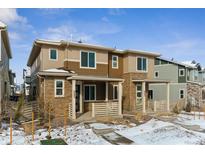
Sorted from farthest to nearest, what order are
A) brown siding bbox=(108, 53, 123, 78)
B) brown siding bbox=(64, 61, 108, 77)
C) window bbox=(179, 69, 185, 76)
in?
window bbox=(179, 69, 185, 76) → brown siding bbox=(108, 53, 123, 78) → brown siding bbox=(64, 61, 108, 77)

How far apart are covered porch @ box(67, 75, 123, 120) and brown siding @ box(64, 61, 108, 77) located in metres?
0.57

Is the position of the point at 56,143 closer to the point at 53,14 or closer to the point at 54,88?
the point at 54,88

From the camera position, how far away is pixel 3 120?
422 inches

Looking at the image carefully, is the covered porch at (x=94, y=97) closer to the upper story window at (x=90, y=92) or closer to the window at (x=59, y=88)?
the upper story window at (x=90, y=92)

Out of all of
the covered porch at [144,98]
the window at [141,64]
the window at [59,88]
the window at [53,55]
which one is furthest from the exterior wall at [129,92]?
the window at [59,88]

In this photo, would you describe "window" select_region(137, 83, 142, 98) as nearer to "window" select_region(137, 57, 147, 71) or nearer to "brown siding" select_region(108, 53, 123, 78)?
"window" select_region(137, 57, 147, 71)

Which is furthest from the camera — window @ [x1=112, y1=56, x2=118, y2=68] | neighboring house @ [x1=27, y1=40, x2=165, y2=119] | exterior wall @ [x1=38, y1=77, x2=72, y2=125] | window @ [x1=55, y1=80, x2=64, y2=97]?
window @ [x1=112, y1=56, x2=118, y2=68]

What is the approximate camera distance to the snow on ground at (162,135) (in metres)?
8.51

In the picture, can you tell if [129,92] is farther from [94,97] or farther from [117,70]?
[94,97]

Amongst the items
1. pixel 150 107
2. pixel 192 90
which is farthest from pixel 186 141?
pixel 192 90

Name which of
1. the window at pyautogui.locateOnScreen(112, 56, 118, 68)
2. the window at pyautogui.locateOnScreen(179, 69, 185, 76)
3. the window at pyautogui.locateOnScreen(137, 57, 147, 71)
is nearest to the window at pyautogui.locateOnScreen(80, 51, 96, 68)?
the window at pyautogui.locateOnScreen(112, 56, 118, 68)

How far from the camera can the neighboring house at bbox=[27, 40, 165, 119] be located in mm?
12742

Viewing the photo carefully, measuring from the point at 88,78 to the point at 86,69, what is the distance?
1677mm
